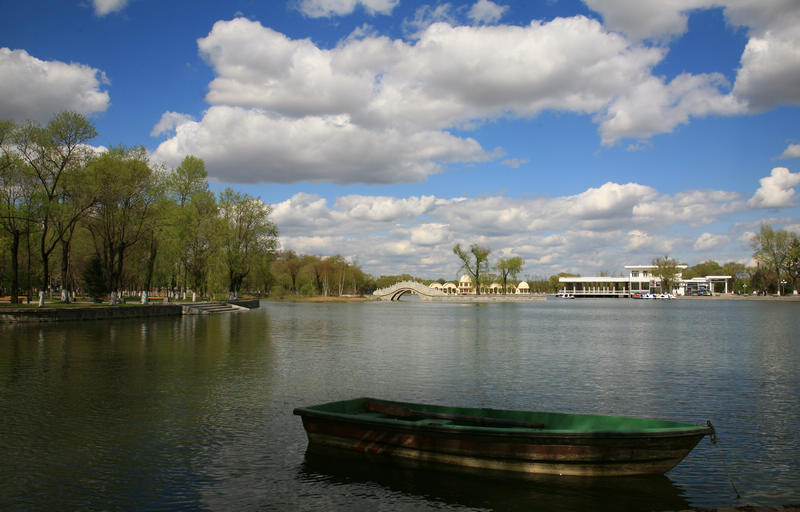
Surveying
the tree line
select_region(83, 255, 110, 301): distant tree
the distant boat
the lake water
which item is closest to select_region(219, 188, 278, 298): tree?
the tree line

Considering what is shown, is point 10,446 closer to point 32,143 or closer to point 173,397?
point 173,397

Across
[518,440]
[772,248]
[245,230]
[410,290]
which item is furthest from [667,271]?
[518,440]

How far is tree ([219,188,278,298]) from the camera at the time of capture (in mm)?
74625

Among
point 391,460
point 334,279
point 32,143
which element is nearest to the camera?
point 391,460

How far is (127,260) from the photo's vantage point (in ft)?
200

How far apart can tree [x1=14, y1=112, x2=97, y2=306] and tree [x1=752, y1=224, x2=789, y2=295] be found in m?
133

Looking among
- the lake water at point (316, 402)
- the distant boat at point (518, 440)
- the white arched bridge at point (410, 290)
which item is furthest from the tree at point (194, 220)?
the white arched bridge at point (410, 290)

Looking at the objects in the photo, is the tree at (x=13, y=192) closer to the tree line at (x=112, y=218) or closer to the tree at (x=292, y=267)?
the tree line at (x=112, y=218)

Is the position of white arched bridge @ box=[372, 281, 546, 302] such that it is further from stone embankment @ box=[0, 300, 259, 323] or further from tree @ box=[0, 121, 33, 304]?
tree @ box=[0, 121, 33, 304]

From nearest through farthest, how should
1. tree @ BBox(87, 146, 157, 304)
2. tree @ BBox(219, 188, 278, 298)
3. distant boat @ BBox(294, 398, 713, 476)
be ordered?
distant boat @ BBox(294, 398, 713, 476) < tree @ BBox(87, 146, 157, 304) < tree @ BBox(219, 188, 278, 298)

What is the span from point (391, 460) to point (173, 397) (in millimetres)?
9058

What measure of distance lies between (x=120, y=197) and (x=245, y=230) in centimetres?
2638

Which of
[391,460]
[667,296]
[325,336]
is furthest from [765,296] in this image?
[391,460]

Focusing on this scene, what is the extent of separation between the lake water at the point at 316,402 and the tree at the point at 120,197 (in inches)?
782
